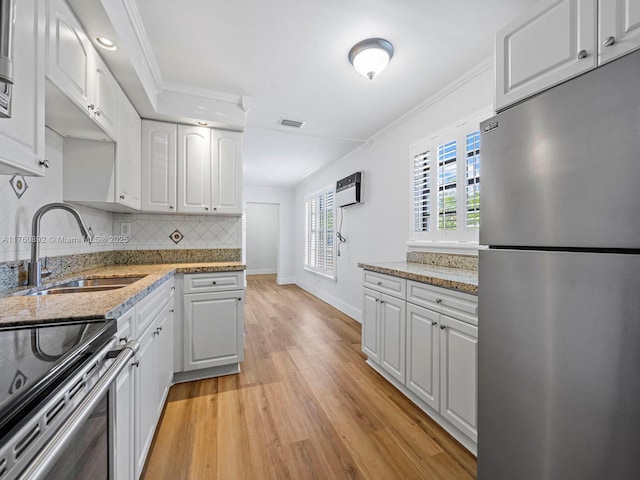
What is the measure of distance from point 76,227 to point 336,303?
→ 3.51 metres

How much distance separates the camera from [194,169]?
8.68 feet

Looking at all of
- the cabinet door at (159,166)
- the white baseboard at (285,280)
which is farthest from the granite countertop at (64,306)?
the white baseboard at (285,280)

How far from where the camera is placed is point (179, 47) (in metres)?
1.95

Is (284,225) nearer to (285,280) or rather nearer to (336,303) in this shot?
(285,280)

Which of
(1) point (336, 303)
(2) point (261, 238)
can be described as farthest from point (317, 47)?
(2) point (261, 238)

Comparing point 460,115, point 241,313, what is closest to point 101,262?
point 241,313

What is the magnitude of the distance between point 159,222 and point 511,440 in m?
3.05

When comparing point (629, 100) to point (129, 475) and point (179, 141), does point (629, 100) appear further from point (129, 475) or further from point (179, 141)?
point (179, 141)

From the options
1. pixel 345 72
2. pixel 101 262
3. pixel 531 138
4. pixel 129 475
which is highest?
pixel 345 72

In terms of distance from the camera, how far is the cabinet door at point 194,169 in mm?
2604

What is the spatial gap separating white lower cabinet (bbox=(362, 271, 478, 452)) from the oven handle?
1.59m

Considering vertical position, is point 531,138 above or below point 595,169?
above

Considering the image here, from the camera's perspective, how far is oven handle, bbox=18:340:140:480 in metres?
0.48

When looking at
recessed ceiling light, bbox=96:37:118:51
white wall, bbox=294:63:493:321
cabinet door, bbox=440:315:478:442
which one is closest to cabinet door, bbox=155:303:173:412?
recessed ceiling light, bbox=96:37:118:51
